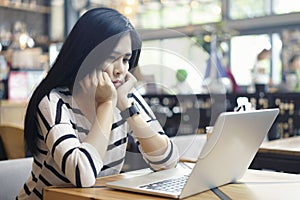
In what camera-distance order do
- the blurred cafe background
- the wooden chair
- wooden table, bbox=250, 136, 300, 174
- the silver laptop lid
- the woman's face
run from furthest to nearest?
the blurred cafe background, the wooden chair, wooden table, bbox=250, 136, 300, 174, the woman's face, the silver laptop lid

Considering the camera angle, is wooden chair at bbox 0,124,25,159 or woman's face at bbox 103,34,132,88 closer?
woman's face at bbox 103,34,132,88

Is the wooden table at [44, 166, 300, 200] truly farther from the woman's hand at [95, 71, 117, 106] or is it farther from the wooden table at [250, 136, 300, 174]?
the wooden table at [250, 136, 300, 174]

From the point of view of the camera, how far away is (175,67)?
1.21 m

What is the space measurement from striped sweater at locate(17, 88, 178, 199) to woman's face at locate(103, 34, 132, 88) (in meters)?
0.16

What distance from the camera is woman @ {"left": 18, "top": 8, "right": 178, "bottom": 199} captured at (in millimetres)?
1208

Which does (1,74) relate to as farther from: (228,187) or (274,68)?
(228,187)

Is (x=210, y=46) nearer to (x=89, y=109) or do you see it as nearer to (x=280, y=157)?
(x=280, y=157)

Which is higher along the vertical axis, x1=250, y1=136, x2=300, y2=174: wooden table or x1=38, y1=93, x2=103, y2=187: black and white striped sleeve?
x1=38, y1=93, x2=103, y2=187: black and white striped sleeve

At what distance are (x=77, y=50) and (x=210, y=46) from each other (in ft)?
12.3

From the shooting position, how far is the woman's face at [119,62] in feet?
4.12

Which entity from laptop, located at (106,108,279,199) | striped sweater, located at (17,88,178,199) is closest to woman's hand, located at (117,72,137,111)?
striped sweater, located at (17,88,178,199)

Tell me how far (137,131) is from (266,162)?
838mm

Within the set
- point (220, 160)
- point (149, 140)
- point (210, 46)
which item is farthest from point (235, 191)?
point (210, 46)

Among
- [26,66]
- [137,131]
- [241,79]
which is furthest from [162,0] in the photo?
[137,131]
